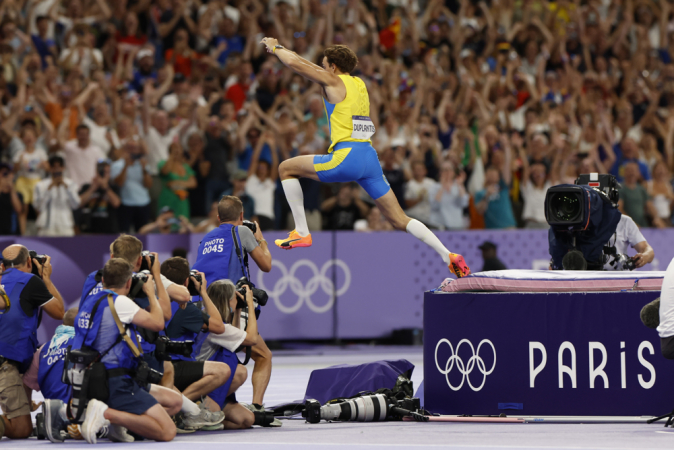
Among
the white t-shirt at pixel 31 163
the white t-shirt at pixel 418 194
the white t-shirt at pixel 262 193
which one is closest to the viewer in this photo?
the white t-shirt at pixel 31 163

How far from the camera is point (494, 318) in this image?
902 centimetres

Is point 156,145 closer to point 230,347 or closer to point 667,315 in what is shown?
point 230,347

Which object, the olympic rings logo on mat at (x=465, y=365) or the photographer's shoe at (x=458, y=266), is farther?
the photographer's shoe at (x=458, y=266)

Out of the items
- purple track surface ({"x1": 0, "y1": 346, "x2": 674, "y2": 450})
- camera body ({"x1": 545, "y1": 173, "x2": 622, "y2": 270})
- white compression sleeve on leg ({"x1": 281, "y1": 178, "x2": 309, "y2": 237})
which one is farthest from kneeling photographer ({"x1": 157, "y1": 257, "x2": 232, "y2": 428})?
camera body ({"x1": 545, "y1": 173, "x2": 622, "y2": 270})

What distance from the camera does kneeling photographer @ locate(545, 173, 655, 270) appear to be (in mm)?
9914

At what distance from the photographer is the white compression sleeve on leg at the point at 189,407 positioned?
8.42 meters

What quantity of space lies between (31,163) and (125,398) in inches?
309

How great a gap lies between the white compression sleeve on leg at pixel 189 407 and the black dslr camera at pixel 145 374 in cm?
63

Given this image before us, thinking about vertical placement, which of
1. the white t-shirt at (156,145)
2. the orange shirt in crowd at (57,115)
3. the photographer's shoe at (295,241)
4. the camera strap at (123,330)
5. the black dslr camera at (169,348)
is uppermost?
the orange shirt in crowd at (57,115)

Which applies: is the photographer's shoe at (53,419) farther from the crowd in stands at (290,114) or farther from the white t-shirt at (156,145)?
the white t-shirt at (156,145)

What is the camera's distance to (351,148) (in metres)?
8.98

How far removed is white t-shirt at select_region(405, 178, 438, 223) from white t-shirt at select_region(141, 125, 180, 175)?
384 cm

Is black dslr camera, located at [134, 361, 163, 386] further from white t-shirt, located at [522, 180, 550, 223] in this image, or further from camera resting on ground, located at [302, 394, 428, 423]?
white t-shirt, located at [522, 180, 550, 223]

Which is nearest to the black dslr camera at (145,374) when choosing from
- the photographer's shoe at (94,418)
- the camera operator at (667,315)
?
the photographer's shoe at (94,418)
